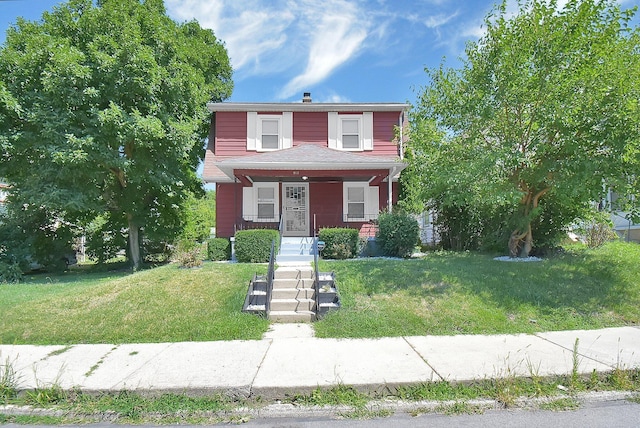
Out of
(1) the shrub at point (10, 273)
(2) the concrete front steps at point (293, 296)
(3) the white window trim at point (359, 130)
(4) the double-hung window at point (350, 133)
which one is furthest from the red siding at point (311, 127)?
(1) the shrub at point (10, 273)

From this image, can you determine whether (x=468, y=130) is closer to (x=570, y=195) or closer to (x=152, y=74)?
(x=570, y=195)

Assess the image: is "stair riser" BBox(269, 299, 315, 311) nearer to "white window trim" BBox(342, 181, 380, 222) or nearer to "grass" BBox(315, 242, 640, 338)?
"grass" BBox(315, 242, 640, 338)

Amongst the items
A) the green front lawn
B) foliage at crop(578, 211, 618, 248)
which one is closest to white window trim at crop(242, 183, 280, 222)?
the green front lawn

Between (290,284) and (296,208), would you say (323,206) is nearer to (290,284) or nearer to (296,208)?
(296,208)

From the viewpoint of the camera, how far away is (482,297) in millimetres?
6863

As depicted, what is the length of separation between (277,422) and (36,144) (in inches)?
467

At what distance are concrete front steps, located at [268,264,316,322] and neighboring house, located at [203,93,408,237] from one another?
539 cm

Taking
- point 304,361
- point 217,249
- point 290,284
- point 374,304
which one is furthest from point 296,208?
point 304,361

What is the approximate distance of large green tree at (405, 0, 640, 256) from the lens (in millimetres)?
7469

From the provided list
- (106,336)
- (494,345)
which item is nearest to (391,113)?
(494,345)

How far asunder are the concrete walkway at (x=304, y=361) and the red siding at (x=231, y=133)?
1007cm

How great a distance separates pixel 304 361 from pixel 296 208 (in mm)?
9839

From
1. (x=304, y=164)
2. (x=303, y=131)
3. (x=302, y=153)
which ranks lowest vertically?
(x=304, y=164)

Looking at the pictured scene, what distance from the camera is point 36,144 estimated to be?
1107 cm
